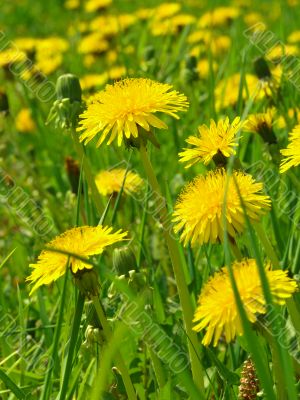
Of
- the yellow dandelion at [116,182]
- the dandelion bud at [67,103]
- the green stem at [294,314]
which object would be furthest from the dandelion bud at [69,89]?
the green stem at [294,314]

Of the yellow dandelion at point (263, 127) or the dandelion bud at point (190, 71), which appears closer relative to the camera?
the yellow dandelion at point (263, 127)

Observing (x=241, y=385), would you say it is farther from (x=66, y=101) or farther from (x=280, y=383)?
(x=66, y=101)

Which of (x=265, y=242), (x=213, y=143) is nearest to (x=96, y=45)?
(x=213, y=143)

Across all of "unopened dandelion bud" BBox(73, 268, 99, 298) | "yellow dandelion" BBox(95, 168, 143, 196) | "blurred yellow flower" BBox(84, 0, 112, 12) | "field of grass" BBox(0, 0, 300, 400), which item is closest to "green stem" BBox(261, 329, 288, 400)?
"field of grass" BBox(0, 0, 300, 400)

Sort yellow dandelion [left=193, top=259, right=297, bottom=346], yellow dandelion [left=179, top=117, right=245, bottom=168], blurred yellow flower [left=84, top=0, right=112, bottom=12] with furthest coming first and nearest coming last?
1. blurred yellow flower [left=84, top=0, right=112, bottom=12]
2. yellow dandelion [left=179, top=117, right=245, bottom=168]
3. yellow dandelion [left=193, top=259, right=297, bottom=346]

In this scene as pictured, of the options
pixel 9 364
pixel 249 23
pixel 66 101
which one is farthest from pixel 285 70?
pixel 249 23

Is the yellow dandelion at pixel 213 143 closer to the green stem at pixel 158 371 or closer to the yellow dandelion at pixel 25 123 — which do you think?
the green stem at pixel 158 371

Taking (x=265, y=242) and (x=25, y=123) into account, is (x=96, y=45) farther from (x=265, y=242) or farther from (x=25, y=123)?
(x=265, y=242)

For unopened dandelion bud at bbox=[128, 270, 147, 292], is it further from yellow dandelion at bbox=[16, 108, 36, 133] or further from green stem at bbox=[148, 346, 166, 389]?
yellow dandelion at bbox=[16, 108, 36, 133]
